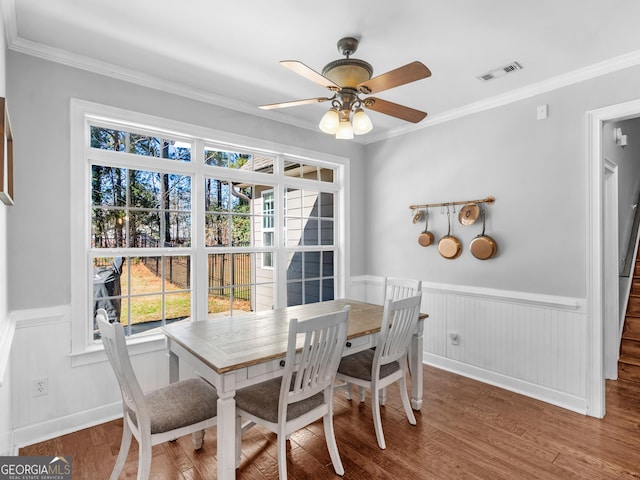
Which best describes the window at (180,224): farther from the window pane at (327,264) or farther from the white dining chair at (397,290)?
the white dining chair at (397,290)

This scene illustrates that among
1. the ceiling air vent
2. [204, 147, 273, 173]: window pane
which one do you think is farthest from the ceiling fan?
[204, 147, 273, 173]: window pane

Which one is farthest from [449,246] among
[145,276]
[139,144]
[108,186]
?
[108,186]

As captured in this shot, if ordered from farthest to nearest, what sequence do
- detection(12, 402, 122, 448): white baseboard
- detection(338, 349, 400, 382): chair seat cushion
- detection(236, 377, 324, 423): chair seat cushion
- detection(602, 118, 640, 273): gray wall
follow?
1. detection(602, 118, 640, 273): gray wall
2. detection(338, 349, 400, 382): chair seat cushion
3. detection(12, 402, 122, 448): white baseboard
4. detection(236, 377, 324, 423): chair seat cushion

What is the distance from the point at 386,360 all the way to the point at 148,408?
4.77 feet

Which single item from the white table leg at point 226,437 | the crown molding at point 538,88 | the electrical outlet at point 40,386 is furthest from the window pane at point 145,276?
the crown molding at point 538,88

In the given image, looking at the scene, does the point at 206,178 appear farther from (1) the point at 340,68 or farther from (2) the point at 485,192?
(2) the point at 485,192

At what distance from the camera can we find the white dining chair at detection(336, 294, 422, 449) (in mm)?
2318

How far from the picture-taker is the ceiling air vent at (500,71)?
266 centimetres

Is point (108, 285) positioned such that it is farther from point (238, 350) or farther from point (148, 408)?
point (238, 350)

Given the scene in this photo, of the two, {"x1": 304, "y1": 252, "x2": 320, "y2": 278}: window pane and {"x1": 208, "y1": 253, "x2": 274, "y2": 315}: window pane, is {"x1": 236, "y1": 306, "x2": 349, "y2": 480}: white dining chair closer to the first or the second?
{"x1": 208, "y1": 253, "x2": 274, "y2": 315}: window pane

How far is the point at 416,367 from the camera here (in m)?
2.77

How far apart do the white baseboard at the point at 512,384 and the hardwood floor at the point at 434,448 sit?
94mm

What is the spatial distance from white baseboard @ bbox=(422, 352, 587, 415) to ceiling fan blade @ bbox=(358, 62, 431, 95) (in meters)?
2.74

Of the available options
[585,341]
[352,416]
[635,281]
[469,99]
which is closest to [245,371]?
[352,416]
